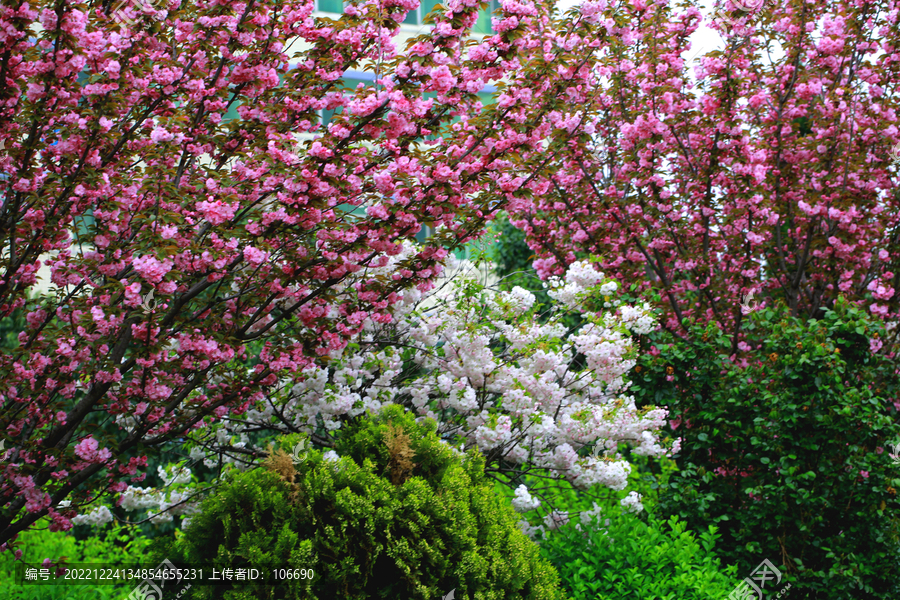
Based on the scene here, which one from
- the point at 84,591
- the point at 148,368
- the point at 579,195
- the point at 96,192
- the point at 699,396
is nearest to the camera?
the point at 96,192

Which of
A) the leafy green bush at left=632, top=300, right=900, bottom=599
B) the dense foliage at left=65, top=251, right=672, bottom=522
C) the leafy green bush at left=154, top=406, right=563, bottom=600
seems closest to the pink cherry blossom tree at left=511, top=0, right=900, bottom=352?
the leafy green bush at left=632, top=300, right=900, bottom=599

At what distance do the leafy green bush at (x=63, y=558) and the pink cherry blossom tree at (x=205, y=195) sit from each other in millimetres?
867

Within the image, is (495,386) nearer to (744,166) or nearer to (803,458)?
(803,458)

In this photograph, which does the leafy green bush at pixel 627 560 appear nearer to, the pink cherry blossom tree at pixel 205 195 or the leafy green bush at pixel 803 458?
the leafy green bush at pixel 803 458

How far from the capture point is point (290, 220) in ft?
12.7

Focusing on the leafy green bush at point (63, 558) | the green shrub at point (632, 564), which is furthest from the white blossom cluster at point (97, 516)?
the green shrub at point (632, 564)

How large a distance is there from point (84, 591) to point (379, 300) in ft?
9.52

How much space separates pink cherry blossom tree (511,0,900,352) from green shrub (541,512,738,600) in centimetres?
266

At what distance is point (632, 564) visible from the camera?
174 inches

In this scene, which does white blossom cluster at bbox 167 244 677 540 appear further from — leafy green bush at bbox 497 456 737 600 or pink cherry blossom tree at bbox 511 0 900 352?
pink cherry blossom tree at bbox 511 0 900 352

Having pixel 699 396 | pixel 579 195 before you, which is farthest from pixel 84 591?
pixel 579 195

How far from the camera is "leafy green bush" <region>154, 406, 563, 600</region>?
3199 mm

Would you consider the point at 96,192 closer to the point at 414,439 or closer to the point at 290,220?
the point at 290,220

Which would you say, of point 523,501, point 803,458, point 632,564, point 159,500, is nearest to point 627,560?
point 632,564
